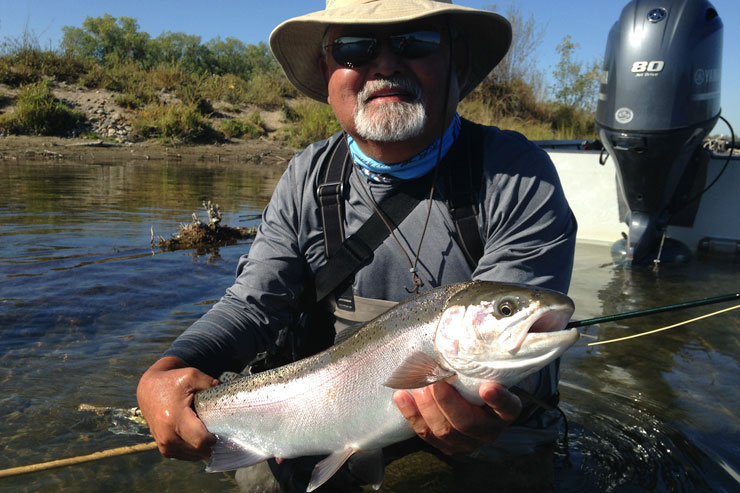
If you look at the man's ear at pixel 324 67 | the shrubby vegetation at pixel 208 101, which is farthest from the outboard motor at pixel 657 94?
the shrubby vegetation at pixel 208 101

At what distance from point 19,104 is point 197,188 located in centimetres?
1038

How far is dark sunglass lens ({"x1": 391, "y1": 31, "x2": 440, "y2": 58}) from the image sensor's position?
281 centimetres

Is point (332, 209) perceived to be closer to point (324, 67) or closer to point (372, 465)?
point (324, 67)

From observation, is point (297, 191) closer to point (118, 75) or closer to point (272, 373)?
point (272, 373)

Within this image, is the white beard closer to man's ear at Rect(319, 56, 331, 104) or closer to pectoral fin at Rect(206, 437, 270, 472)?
man's ear at Rect(319, 56, 331, 104)

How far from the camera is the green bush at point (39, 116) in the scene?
19.3m

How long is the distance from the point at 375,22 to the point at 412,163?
69cm

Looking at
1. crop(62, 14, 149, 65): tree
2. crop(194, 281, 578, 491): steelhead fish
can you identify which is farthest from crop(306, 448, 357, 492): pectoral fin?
crop(62, 14, 149, 65): tree

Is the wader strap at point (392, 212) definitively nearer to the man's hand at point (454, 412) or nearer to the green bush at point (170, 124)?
the man's hand at point (454, 412)

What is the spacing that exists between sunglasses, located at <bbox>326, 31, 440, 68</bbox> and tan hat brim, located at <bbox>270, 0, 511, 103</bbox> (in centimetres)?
9

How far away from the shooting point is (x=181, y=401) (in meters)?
2.42

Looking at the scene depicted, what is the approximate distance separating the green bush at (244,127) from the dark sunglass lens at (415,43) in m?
21.8

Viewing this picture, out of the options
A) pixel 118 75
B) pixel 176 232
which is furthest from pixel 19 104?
pixel 176 232

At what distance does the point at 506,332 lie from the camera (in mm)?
1776
